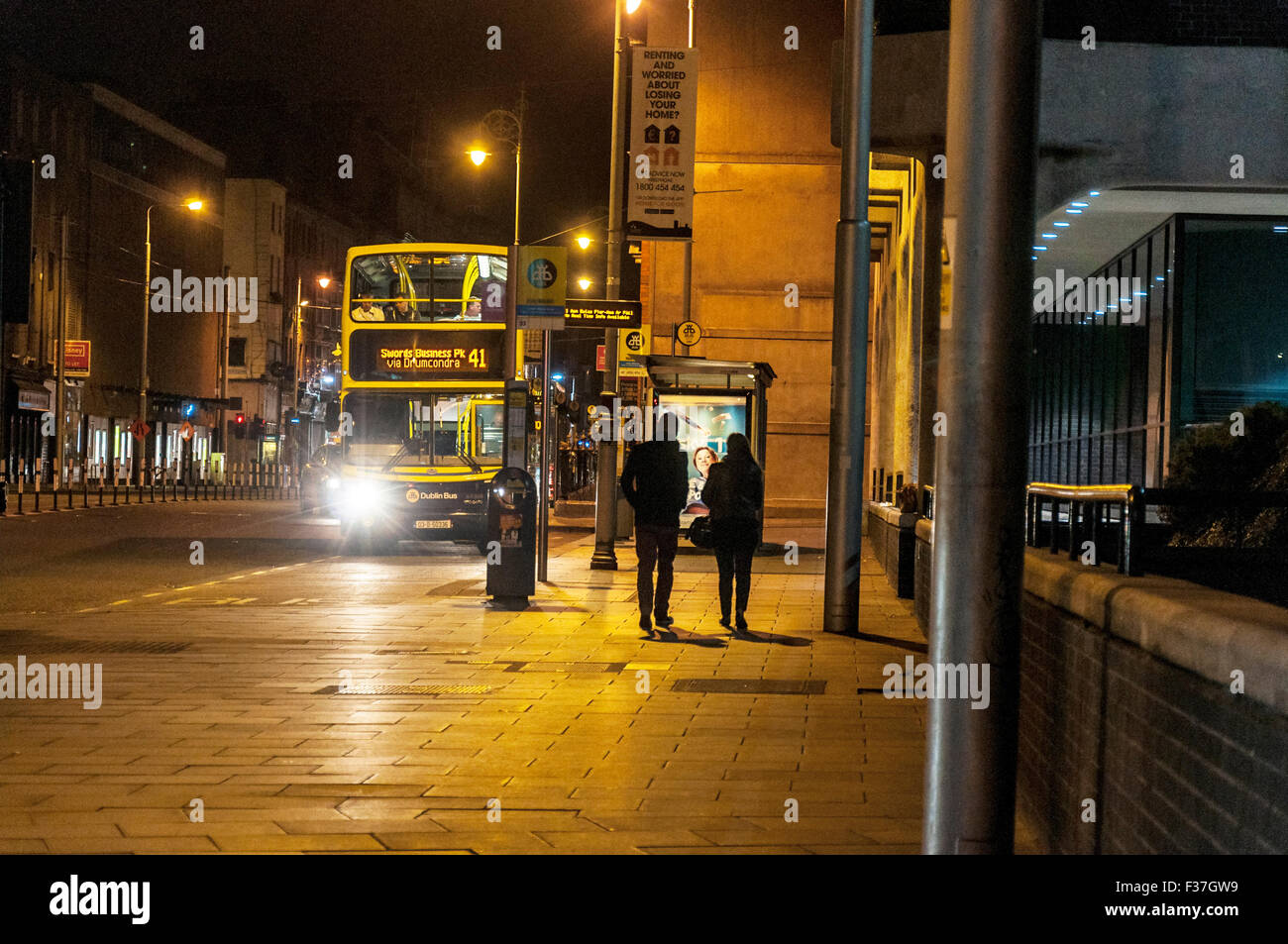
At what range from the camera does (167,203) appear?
74625mm

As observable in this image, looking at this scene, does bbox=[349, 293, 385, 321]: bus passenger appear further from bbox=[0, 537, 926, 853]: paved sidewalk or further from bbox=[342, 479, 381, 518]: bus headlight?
bbox=[0, 537, 926, 853]: paved sidewalk

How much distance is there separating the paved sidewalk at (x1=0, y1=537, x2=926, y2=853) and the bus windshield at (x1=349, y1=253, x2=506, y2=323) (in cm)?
983

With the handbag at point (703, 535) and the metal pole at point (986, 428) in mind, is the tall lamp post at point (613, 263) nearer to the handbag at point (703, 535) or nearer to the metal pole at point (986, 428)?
the handbag at point (703, 535)

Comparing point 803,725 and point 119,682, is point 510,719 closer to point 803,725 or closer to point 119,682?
point 803,725

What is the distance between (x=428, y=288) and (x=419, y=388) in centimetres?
159

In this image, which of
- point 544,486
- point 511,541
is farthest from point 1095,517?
point 544,486

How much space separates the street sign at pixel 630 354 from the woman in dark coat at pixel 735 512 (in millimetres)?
9596

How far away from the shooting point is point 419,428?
2533 cm

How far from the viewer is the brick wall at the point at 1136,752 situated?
3.82 m

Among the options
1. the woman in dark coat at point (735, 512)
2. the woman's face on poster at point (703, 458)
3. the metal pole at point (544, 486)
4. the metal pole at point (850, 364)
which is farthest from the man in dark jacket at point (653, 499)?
the woman's face on poster at point (703, 458)

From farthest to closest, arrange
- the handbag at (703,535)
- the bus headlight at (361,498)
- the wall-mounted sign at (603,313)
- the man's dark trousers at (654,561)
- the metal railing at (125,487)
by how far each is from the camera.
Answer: the metal railing at (125,487) < the bus headlight at (361,498) < the wall-mounted sign at (603,313) < the handbag at (703,535) < the man's dark trousers at (654,561)

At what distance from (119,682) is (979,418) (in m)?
7.46
